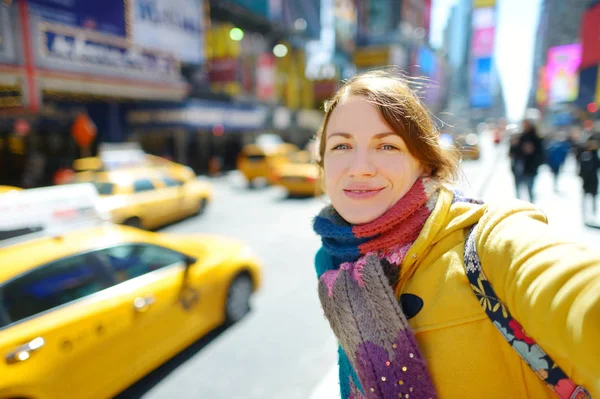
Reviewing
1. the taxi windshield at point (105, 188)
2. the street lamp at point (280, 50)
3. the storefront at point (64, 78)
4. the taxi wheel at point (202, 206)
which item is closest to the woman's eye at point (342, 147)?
the taxi windshield at point (105, 188)

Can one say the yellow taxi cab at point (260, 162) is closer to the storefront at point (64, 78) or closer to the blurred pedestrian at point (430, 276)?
the storefront at point (64, 78)

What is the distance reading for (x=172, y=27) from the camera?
1950 centimetres

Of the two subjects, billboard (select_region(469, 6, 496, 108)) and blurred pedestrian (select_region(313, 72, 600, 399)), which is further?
billboard (select_region(469, 6, 496, 108))

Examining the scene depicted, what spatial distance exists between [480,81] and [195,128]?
8029 cm

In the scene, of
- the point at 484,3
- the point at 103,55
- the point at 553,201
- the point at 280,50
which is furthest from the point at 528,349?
the point at 484,3

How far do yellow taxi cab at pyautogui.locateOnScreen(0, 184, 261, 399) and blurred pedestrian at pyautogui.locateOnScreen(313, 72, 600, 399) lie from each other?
2104 mm

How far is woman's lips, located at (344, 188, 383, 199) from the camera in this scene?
117cm

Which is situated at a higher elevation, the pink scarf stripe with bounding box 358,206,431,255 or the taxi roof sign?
the pink scarf stripe with bounding box 358,206,431,255

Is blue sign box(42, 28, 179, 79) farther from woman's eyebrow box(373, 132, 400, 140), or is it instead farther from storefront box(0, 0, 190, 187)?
woman's eyebrow box(373, 132, 400, 140)

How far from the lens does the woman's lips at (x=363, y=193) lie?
1174 millimetres

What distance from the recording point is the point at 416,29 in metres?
86.2

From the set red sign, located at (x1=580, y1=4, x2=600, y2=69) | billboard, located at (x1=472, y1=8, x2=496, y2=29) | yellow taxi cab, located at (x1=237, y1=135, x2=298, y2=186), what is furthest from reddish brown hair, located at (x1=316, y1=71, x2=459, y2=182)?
billboard, located at (x1=472, y1=8, x2=496, y2=29)

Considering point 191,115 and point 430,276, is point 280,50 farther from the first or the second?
point 430,276

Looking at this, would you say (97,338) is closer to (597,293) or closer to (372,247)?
(372,247)
